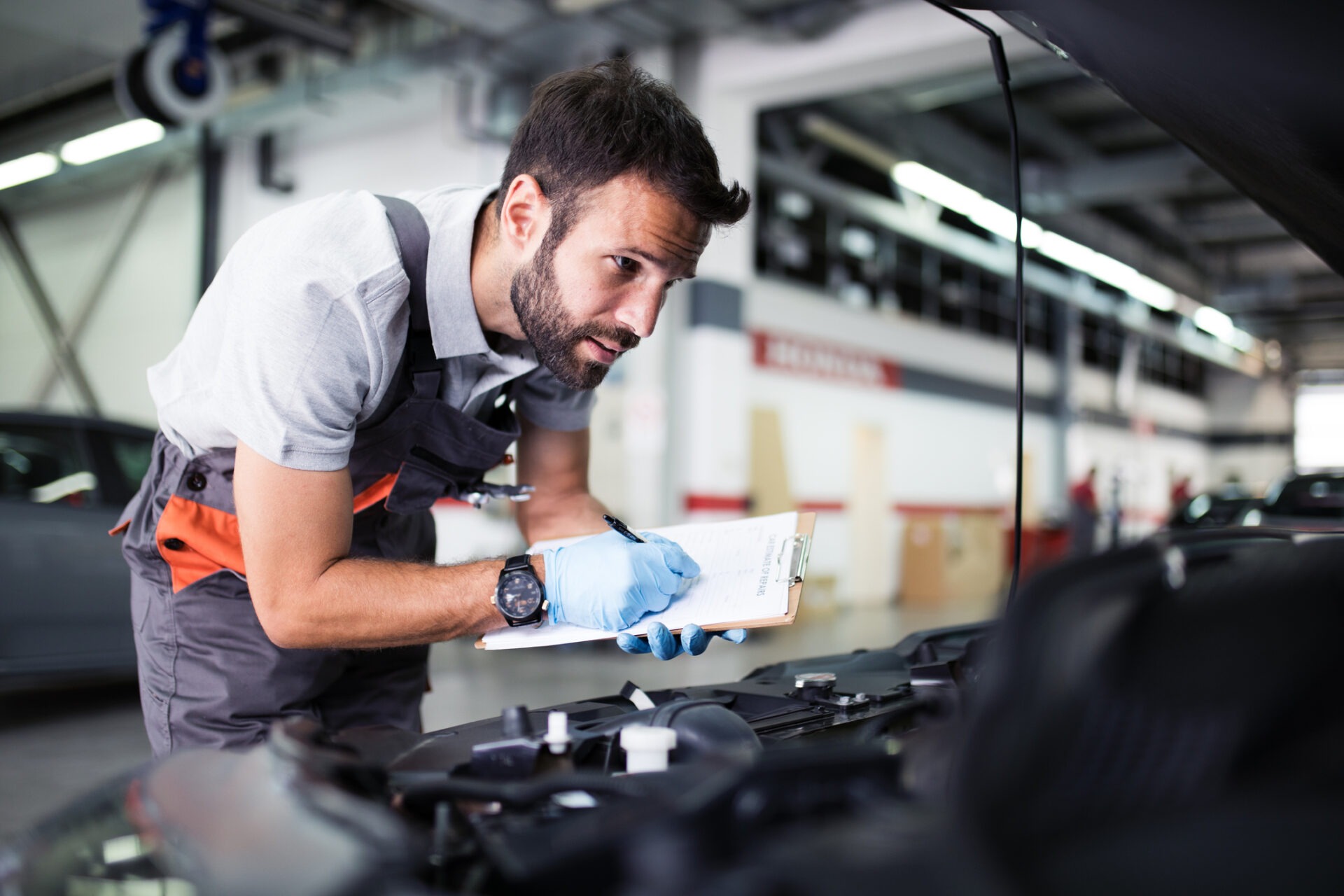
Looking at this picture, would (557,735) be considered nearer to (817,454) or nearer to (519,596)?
(519,596)

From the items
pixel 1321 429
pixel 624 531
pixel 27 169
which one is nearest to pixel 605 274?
pixel 624 531

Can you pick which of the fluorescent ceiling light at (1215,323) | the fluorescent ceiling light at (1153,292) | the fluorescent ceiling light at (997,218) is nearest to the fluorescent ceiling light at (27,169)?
the fluorescent ceiling light at (997,218)

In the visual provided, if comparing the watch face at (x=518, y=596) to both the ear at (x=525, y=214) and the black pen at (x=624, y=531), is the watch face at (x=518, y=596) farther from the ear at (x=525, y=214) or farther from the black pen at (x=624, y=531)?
the ear at (x=525, y=214)

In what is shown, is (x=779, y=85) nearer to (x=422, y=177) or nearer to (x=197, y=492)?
(x=422, y=177)

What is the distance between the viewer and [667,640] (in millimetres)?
1166

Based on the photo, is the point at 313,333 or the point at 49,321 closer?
the point at 313,333

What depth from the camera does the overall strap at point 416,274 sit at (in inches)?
48.1

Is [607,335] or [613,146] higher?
[613,146]

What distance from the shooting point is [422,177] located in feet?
25.9

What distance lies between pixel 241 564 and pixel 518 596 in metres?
0.37

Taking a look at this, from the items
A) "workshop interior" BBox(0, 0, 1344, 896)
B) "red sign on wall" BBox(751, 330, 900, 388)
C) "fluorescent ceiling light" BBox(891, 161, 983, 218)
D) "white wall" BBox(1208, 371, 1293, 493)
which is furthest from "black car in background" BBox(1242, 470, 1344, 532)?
"white wall" BBox(1208, 371, 1293, 493)

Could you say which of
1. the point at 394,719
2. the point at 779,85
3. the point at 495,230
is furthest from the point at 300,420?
the point at 779,85

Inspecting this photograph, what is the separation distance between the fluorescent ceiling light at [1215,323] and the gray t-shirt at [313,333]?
1508 cm

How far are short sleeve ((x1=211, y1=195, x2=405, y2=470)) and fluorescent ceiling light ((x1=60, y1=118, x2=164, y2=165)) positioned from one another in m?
8.33
